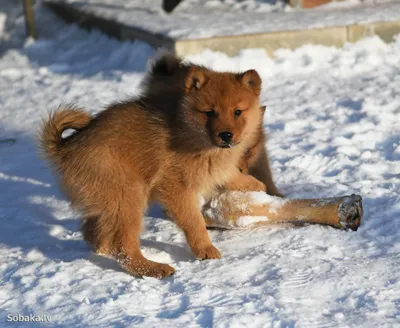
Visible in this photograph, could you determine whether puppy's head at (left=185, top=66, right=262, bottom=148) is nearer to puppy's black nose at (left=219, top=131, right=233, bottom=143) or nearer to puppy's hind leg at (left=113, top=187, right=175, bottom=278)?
puppy's black nose at (left=219, top=131, right=233, bottom=143)

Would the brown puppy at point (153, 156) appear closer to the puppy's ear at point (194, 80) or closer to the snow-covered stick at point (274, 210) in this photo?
the puppy's ear at point (194, 80)

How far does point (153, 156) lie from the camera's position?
4.89 metres

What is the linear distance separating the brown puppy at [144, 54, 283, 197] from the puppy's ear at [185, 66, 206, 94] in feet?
1.48

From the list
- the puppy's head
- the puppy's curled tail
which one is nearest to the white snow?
the puppy's head

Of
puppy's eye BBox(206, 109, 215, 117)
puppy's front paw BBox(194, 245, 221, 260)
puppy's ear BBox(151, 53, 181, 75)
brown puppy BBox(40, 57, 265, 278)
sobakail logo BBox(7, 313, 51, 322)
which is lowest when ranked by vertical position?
puppy's front paw BBox(194, 245, 221, 260)

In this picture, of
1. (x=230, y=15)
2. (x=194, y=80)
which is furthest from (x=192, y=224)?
(x=230, y=15)

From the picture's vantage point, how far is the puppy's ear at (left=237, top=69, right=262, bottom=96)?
191 inches

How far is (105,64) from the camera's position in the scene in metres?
9.77

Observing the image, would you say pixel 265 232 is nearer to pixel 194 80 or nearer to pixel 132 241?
pixel 132 241

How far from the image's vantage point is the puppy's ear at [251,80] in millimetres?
4863

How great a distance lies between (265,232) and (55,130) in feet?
4.95

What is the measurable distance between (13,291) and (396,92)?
4.73m

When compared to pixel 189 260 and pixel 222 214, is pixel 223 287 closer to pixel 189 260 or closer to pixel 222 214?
pixel 189 260

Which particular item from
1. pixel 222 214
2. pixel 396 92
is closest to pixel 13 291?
pixel 222 214
